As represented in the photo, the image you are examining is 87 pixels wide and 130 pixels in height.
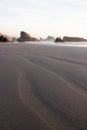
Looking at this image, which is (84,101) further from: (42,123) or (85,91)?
(42,123)

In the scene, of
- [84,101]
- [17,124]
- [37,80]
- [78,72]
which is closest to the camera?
[17,124]

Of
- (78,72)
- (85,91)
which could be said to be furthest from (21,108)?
(78,72)

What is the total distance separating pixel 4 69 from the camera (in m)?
3.30

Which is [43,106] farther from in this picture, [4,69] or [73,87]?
[4,69]

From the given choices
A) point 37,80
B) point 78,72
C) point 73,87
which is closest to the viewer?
point 73,87

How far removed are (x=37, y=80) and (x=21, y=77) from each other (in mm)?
217

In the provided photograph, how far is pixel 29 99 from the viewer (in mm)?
1956

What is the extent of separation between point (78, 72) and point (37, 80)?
2.17ft

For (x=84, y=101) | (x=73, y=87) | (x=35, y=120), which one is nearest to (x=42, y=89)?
(x=73, y=87)

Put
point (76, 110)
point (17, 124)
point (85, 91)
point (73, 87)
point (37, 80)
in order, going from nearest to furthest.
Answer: point (17, 124) < point (76, 110) < point (85, 91) < point (73, 87) < point (37, 80)

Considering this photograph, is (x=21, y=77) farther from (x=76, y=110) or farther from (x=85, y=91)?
(x=76, y=110)

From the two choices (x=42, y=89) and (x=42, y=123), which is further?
(x=42, y=89)

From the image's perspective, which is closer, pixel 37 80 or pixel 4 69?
pixel 37 80

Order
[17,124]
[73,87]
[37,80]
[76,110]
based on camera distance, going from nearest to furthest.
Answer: [17,124] < [76,110] < [73,87] < [37,80]
